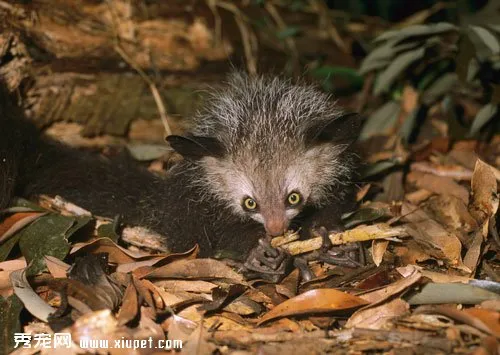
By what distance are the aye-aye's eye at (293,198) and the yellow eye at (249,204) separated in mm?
201

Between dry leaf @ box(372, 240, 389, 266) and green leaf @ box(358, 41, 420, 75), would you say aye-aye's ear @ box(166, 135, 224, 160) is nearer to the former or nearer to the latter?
dry leaf @ box(372, 240, 389, 266)

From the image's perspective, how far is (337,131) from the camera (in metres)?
3.33

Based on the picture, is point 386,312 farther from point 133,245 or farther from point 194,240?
point 133,245

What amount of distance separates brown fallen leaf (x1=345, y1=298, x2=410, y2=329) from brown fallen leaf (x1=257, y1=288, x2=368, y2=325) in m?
0.05

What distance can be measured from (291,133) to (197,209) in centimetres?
79

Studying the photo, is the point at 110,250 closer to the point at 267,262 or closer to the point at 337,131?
the point at 267,262

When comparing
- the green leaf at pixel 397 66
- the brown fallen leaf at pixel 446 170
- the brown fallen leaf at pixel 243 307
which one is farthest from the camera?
the green leaf at pixel 397 66

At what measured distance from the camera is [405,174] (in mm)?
4496

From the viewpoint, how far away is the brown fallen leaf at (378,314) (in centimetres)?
277

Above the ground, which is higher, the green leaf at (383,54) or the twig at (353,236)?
the green leaf at (383,54)

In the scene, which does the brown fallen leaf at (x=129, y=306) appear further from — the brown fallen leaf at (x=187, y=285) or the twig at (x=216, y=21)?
the twig at (x=216, y=21)

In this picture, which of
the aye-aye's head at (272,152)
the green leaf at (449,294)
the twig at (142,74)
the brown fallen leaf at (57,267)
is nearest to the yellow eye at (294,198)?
the aye-aye's head at (272,152)

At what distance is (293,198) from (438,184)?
144 cm

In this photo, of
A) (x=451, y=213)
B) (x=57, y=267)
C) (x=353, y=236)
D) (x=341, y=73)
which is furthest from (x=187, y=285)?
(x=341, y=73)
